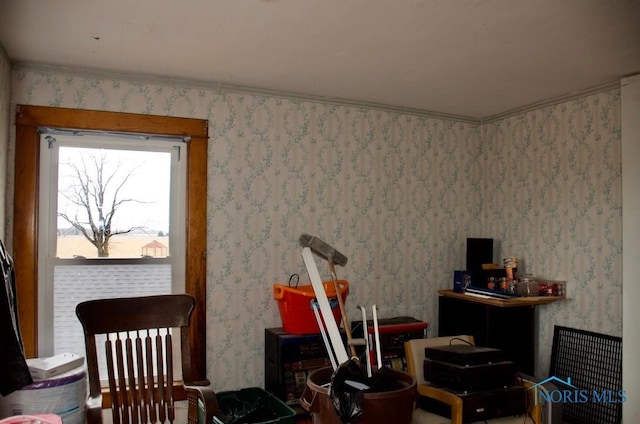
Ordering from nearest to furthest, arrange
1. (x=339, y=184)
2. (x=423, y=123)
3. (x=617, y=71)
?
(x=617, y=71) < (x=339, y=184) < (x=423, y=123)

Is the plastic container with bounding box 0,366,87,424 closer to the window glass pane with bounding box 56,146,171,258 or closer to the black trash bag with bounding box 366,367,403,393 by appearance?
the window glass pane with bounding box 56,146,171,258

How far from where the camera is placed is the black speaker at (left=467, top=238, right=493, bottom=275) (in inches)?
175

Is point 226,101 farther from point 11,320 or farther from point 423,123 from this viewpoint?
point 11,320

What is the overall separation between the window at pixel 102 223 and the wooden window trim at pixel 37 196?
6 cm

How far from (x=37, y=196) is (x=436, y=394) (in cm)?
275

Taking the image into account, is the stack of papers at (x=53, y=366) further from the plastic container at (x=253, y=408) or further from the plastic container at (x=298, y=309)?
the plastic container at (x=298, y=309)

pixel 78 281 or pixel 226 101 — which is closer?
pixel 78 281

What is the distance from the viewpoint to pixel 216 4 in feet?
8.08

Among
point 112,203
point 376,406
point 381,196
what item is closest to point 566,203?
point 381,196

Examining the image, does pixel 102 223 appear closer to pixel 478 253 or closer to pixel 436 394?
pixel 436 394

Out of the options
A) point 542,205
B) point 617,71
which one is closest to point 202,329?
point 542,205

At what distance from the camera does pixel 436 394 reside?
294 cm

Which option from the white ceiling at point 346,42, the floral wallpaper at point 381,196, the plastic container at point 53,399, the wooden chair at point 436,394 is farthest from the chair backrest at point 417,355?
the plastic container at point 53,399

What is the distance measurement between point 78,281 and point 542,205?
3.58 meters
